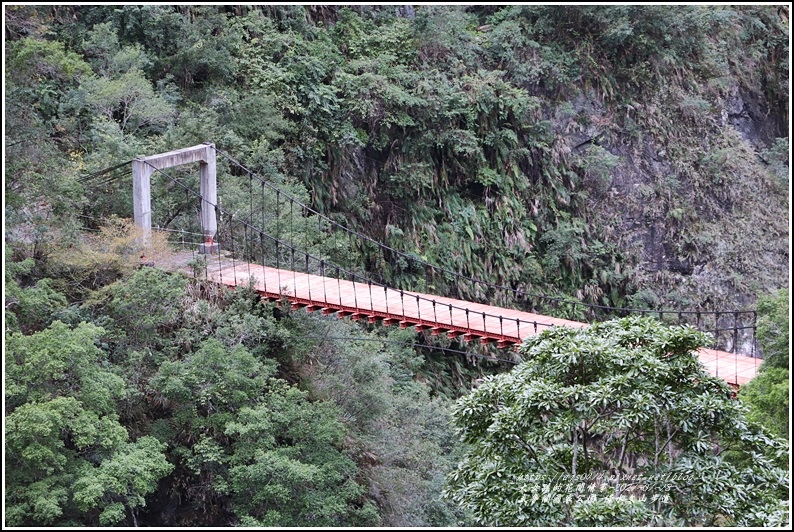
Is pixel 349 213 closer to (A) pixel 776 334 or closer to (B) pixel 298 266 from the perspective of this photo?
(B) pixel 298 266

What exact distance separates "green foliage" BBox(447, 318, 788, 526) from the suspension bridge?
1.91 metres

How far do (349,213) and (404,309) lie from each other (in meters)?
6.33

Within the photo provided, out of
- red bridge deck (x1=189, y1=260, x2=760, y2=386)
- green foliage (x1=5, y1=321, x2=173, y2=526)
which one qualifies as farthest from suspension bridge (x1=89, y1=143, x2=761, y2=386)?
green foliage (x1=5, y1=321, x2=173, y2=526)

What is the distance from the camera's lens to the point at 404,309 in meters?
11.6

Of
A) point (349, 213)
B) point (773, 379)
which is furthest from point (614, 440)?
point (349, 213)

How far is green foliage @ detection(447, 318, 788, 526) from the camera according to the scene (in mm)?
7215

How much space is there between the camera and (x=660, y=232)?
795 inches

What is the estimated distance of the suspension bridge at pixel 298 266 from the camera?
11.2 m

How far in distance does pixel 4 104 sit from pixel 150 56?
5.63 meters

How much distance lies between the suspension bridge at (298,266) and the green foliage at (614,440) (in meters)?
1.91

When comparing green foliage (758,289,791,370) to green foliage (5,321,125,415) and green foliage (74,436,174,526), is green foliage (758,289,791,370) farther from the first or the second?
green foliage (5,321,125,415)

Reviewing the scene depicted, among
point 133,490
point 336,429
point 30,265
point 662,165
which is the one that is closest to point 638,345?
point 336,429

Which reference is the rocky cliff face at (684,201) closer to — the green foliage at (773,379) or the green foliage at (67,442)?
the green foliage at (773,379)

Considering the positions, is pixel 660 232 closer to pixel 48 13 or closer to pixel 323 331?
pixel 323 331
